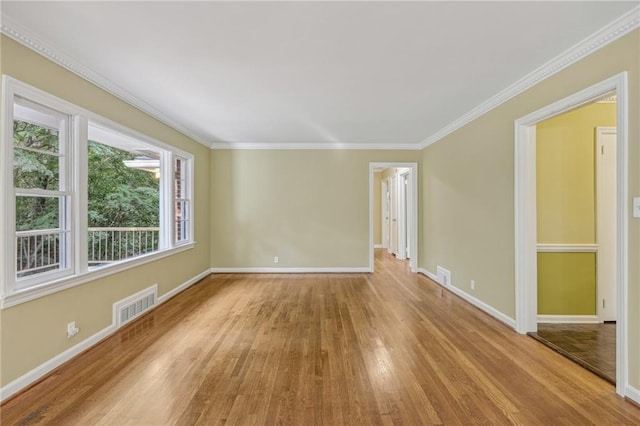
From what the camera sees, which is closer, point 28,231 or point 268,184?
point 28,231

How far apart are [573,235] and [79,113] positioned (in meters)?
5.25

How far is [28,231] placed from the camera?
226cm

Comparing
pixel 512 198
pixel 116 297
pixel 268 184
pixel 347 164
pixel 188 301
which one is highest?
pixel 347 164

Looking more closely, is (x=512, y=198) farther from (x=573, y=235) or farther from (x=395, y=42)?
(x=395, y=42)

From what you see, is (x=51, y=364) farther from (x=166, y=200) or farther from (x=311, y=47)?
(x=311, y=47)

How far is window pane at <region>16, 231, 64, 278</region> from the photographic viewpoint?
2.23m

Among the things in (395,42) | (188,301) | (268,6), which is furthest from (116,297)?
(395,42)

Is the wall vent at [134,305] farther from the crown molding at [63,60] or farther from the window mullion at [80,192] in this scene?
the crown molding at [63,60]

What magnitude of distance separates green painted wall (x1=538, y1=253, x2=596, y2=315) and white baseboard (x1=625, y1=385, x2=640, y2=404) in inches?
56.1

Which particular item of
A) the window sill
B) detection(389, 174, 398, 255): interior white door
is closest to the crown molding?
the window sill

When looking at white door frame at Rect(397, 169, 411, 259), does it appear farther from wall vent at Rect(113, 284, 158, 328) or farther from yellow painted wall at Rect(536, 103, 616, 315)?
wall vent at Rect(113, 284, 158, 328)

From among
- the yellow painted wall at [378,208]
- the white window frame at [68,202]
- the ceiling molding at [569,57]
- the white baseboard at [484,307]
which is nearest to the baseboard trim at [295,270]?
the white baseboard at [484,307]

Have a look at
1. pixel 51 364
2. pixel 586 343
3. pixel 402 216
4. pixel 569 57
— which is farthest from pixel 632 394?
pixel 402 216

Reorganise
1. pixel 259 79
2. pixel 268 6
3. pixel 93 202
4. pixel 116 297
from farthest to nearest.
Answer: pixel 93 202 → pixel 116 297 → pixel 259 79 → pixel 268 6
